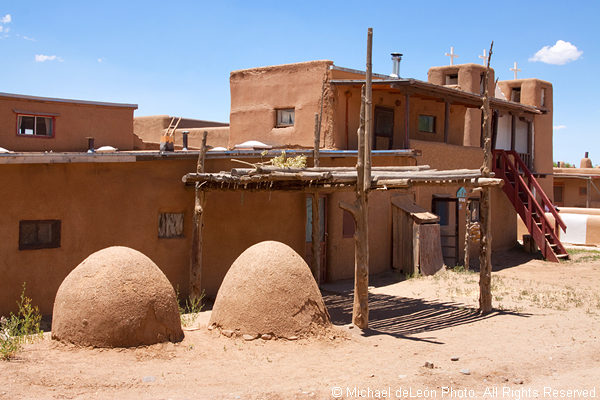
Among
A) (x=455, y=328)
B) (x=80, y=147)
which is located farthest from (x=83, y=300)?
(x=80, y=147)

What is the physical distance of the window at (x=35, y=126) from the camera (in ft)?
65.5

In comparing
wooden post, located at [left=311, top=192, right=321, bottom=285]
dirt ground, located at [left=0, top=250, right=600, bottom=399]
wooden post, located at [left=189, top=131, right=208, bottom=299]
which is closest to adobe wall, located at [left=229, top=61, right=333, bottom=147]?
wooden post, located at [left=311, top=192, right=321, bottom=285]

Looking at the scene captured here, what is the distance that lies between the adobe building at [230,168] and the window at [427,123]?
44 millimetres

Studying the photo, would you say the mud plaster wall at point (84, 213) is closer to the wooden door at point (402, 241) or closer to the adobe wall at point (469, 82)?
the wooden door at point (402, 241)

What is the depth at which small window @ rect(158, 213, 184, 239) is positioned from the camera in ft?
42.1

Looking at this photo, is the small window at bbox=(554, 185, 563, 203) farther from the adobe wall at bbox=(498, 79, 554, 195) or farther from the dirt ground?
the dirt ground

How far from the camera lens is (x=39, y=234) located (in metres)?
11.1

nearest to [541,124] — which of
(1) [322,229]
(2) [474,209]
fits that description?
(2) [474,209]

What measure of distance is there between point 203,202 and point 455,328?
18.0 feet

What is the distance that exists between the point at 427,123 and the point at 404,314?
10.8 metres

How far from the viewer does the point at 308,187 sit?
41.1ft

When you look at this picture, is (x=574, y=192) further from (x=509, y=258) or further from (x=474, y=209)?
(x=474, y=209)

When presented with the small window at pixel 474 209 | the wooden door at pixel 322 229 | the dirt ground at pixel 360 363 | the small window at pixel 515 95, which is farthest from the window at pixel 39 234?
the small window at pixel 515 95

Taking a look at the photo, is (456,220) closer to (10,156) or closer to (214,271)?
(214,271)
